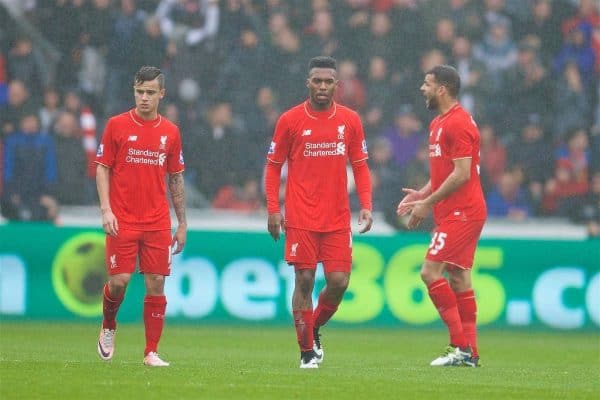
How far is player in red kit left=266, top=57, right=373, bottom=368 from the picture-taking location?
10414 mm

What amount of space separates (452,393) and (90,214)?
9.39 metres

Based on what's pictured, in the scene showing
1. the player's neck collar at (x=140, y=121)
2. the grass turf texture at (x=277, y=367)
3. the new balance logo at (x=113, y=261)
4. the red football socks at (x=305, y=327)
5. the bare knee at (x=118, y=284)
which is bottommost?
the grass turf texture at (x=277, y=367)

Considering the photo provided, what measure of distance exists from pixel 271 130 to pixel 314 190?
24.8 ft

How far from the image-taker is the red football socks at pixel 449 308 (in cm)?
1097

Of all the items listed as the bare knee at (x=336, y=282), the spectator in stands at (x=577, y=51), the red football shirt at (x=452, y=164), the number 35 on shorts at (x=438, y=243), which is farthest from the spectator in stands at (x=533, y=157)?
the bare knee at (x=336, y=282)

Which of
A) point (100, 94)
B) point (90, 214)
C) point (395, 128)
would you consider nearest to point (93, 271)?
point (90, 214)

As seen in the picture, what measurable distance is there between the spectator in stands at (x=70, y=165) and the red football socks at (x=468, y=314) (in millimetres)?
7198

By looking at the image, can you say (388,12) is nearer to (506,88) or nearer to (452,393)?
(506,88)

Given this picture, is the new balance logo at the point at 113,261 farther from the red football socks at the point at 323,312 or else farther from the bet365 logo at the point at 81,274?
the bet365 logo at the point at 81,274

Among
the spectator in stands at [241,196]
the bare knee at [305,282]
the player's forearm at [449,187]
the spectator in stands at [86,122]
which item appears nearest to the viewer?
the bare knee at [305,282]

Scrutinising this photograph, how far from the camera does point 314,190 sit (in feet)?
34.6

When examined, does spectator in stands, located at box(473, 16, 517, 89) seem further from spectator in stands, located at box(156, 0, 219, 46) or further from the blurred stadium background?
spectator in stands, located at box(156, 0, 219, 46)

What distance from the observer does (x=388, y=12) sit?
18.8 m

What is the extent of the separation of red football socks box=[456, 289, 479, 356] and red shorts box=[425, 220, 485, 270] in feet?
1.00
